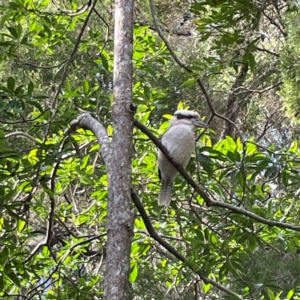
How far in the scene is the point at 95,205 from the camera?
283 cm

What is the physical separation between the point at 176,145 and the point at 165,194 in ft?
0.91

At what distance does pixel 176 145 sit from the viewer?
2.79 m

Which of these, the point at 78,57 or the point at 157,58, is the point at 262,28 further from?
the point at 157,58

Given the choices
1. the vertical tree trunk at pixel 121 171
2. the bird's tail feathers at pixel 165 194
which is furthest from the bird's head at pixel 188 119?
the vertical tree trunk at pixel 121 171

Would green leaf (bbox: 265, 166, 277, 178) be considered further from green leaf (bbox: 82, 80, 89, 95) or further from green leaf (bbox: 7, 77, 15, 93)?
green leaf (bbox: 7, 77, 15, 93)

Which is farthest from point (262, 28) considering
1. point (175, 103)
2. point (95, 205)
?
point (95, 205)

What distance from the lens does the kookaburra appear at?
263 cm

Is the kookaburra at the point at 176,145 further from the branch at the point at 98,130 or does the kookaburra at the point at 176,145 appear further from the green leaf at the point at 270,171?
the branch at the point at 98,130

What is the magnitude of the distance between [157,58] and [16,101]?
0.95 m

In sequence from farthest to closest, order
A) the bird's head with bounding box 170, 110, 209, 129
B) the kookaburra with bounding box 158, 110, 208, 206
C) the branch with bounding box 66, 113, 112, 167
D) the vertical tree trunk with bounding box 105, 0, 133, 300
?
the bird's head with bounding box 170, 110, 209, 129, the kookaburra with bounding box 158, 110, 208, 206, the branch with bounding box 66, 113, 112, 167, the vertical tree trunk with bounding box 105, 0, 133, 300

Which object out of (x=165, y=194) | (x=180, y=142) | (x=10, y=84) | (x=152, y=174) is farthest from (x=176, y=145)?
(x=10, y=84)

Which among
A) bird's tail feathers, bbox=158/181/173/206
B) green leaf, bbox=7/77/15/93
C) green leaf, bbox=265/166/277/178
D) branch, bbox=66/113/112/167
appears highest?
green leaf, bbox=7/77/15/93

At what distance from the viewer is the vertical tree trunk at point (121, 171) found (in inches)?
51.9

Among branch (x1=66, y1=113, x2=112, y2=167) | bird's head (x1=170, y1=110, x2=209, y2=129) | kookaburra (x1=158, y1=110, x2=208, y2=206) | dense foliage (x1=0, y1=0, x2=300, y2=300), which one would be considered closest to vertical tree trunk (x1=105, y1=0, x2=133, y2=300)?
branch (x1=66, y1=113, x2=112, y2=167)
